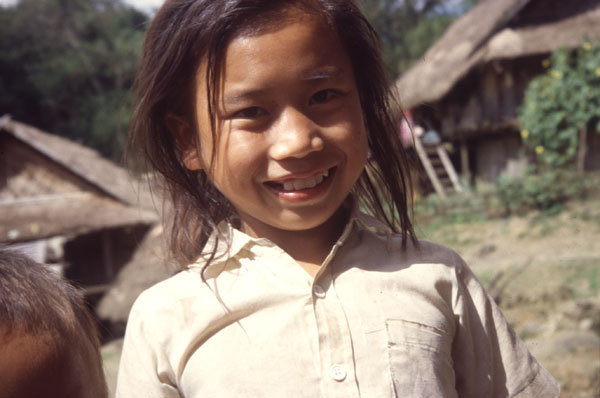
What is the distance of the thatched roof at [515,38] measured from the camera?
12.5 meters

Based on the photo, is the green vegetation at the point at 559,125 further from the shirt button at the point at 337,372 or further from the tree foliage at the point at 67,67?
the tree foliage at the point at 67,67

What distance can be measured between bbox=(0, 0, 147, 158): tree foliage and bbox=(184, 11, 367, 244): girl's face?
25150mm

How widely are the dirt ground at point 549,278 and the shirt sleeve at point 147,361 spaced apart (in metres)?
1.03

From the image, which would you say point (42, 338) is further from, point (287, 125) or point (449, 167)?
point (449, 167)

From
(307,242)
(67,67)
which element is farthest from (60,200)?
(67,67)

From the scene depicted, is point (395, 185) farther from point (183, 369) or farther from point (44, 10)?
point (44, 10)

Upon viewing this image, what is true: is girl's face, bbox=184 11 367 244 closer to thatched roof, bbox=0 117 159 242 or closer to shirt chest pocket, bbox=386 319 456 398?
→ shirt chest pocket, bbox=386 319 456 398

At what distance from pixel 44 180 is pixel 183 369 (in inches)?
439

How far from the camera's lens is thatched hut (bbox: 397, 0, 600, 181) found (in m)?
12.7

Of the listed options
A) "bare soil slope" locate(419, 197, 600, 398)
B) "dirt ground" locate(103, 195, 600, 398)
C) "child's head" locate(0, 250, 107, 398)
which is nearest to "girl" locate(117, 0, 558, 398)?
"child's head" locate(0, 250, 107, 398)

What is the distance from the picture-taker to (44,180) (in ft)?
37.6

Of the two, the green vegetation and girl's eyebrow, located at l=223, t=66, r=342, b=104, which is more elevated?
girl's eyebrow, located at l=223, t=66, r=342, b=104

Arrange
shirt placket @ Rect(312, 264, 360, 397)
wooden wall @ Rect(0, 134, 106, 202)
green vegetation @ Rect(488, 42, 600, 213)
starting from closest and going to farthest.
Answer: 1. shirt placket @ Rect(312, 264, 360, 397)
2. green vegetation @ Rect(488, 42, 600, 213)
3. wooden wall @ Rect(0, 134, 106, 202)

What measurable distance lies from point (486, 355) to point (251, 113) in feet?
2.66
